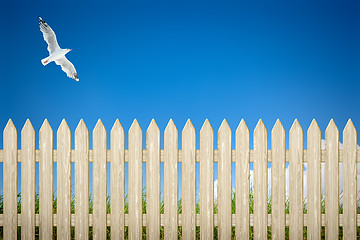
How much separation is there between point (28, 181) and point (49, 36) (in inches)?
81.4

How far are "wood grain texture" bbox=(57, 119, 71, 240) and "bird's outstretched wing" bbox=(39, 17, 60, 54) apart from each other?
159 centimetres

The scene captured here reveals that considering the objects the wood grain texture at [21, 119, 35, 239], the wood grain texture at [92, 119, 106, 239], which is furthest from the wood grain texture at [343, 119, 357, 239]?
the wood grain texture at [21, 119, 35, 239]

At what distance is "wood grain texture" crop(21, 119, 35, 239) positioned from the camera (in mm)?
4121

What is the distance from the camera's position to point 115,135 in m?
4.03

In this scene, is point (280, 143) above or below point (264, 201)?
above

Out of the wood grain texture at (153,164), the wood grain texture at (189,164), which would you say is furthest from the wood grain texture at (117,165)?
the wood grain texture at (189,164)

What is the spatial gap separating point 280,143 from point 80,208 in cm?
232

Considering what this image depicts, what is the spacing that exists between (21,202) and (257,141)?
8.93 feet

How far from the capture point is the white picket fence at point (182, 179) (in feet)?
13.1

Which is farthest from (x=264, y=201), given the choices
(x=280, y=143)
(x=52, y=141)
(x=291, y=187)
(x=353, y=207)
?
(x=52, y=141)

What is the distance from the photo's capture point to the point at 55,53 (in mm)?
5273

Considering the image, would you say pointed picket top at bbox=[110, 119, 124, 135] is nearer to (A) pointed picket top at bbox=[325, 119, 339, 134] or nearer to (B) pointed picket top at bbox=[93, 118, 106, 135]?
(B) pointed picket top at bbox=[93, 118, 106, 135]

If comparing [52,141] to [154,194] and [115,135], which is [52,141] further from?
[154,194]

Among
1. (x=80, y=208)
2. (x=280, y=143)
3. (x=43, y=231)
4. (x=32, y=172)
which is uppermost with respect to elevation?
(x=280, y=143)
